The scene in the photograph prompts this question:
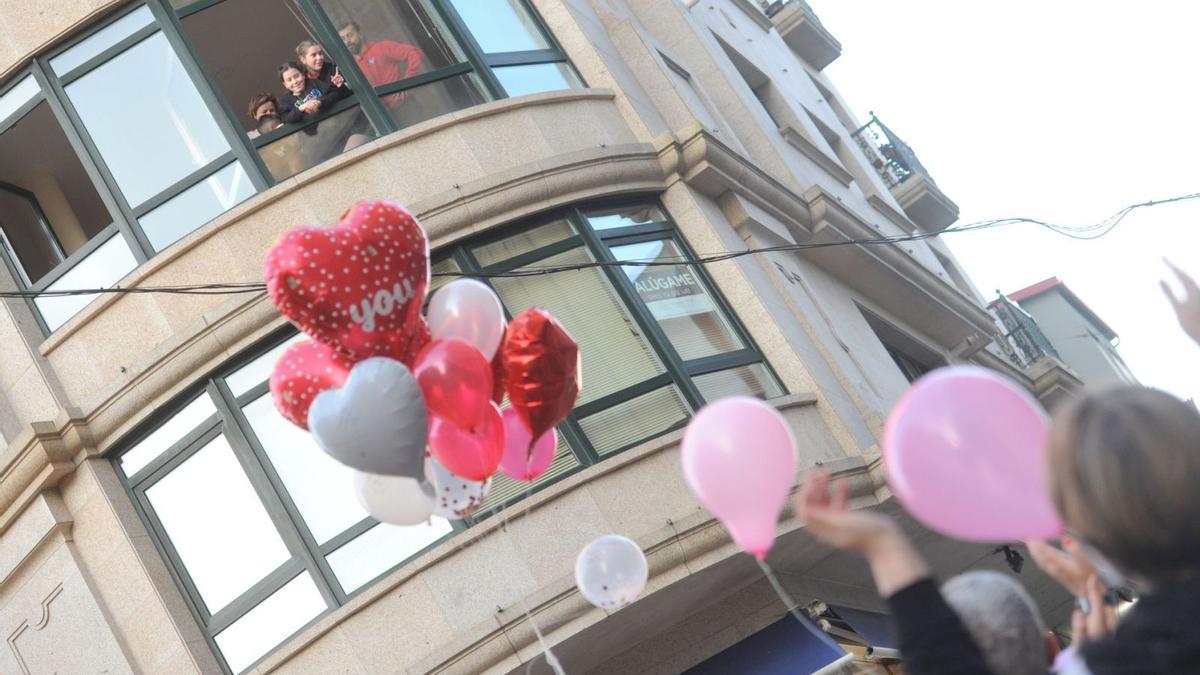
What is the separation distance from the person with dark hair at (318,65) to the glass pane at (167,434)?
2.71m

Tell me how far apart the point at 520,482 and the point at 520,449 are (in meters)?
3.04

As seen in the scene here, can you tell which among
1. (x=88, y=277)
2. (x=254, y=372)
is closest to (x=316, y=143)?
(x=254, y=372)

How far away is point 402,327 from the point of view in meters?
7.70

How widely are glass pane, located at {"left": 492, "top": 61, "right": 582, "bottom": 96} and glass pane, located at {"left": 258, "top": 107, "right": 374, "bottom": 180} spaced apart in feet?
4.18

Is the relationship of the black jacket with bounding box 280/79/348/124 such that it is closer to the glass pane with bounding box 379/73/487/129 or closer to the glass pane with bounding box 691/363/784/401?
the glass pane with bounding box 379/73/487/129

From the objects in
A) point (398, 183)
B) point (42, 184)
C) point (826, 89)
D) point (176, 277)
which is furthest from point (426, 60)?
point (826, 89)

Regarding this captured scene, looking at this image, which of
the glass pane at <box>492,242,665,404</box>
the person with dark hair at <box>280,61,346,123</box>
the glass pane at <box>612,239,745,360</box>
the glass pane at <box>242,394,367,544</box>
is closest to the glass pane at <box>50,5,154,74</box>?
the person with dark hair at <box>280,61,346,123</box>

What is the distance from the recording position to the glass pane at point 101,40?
12.7 m

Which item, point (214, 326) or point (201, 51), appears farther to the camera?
point (201, 51)

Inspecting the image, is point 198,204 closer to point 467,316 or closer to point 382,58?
point 382,58

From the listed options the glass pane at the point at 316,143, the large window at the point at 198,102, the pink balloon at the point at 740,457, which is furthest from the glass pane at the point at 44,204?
the pink balloon at the point at 740,457

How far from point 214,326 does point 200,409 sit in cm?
69

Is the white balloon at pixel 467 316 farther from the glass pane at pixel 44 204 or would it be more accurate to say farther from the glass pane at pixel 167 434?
the glass pane at pixel 44 204

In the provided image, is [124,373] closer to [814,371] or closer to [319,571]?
[319,571]
